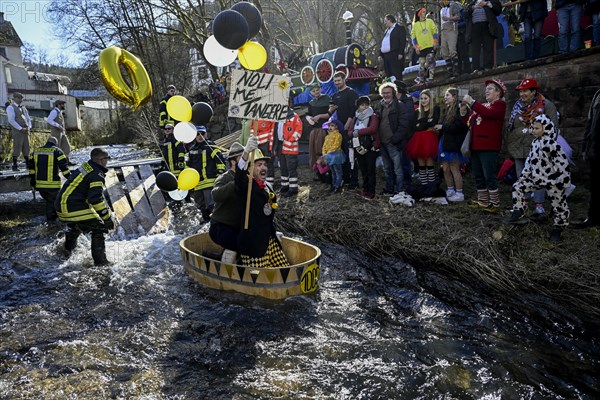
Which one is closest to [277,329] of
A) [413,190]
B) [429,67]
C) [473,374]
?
[473,374]

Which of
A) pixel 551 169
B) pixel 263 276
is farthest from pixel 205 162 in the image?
pixel 551 169

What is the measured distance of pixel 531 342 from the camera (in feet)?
15.5

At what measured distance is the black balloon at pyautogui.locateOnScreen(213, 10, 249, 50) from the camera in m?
6.02

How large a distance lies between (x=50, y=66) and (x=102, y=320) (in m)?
60.5

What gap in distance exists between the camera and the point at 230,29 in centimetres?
604

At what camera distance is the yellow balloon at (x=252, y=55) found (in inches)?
254

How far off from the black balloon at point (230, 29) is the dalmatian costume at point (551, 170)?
12.7 feet

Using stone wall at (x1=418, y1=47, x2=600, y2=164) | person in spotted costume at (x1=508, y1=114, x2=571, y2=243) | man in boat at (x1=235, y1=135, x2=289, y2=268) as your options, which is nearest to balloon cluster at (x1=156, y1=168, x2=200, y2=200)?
man in boat at (x1=235, y1=135, x2=289, y2=268)

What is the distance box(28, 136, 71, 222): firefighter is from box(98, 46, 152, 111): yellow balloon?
11.2ft

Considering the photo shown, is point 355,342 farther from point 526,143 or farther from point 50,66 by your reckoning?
point 50,66

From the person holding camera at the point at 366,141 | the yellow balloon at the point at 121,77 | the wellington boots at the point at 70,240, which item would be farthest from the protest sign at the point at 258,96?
the wellington boots at the point at 70,240

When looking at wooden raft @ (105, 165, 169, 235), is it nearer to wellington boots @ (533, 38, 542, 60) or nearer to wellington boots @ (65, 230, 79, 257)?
wellington boots @ (65, 230, 79, 257)

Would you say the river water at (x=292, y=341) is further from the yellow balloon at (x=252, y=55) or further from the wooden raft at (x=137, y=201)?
the yellow balloon at (x=252, y=55)

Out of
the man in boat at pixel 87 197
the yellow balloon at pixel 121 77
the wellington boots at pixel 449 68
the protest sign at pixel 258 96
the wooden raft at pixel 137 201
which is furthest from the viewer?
the wellington boots at pixel 449 68
